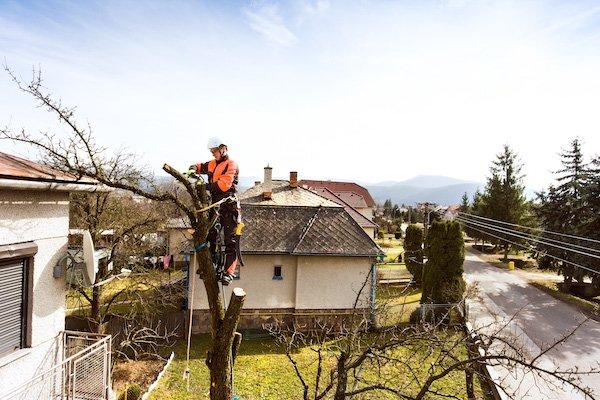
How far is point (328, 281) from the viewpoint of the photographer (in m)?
19.3

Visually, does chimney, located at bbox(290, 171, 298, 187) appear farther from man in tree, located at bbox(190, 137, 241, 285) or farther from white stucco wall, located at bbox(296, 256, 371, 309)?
man in tree, located at bbox(190, 137, 241, 285)

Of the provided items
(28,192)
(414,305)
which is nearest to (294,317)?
(414,305)

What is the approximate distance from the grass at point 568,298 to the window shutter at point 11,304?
2558 centimetres

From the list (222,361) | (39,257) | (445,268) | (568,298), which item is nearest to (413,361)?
(222,361)

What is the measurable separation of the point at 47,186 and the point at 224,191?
256 cm

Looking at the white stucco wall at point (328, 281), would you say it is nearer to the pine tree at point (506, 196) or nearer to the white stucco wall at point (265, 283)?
the white stucco wall at point (265, 283)

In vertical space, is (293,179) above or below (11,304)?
above

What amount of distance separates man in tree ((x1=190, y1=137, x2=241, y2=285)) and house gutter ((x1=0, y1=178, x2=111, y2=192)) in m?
1.76

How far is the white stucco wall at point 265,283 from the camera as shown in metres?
18.8

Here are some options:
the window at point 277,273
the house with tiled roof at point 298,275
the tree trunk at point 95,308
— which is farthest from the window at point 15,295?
the window at point 277,273

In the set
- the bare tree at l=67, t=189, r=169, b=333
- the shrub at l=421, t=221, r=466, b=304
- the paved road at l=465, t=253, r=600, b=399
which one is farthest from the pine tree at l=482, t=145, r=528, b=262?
the bare tree at l=67, t=189, r=169, b=333

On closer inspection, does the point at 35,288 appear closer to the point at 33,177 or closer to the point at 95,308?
the point at 33,177

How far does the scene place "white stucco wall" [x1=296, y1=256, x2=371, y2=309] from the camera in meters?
19.1

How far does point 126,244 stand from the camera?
58.2 feet
